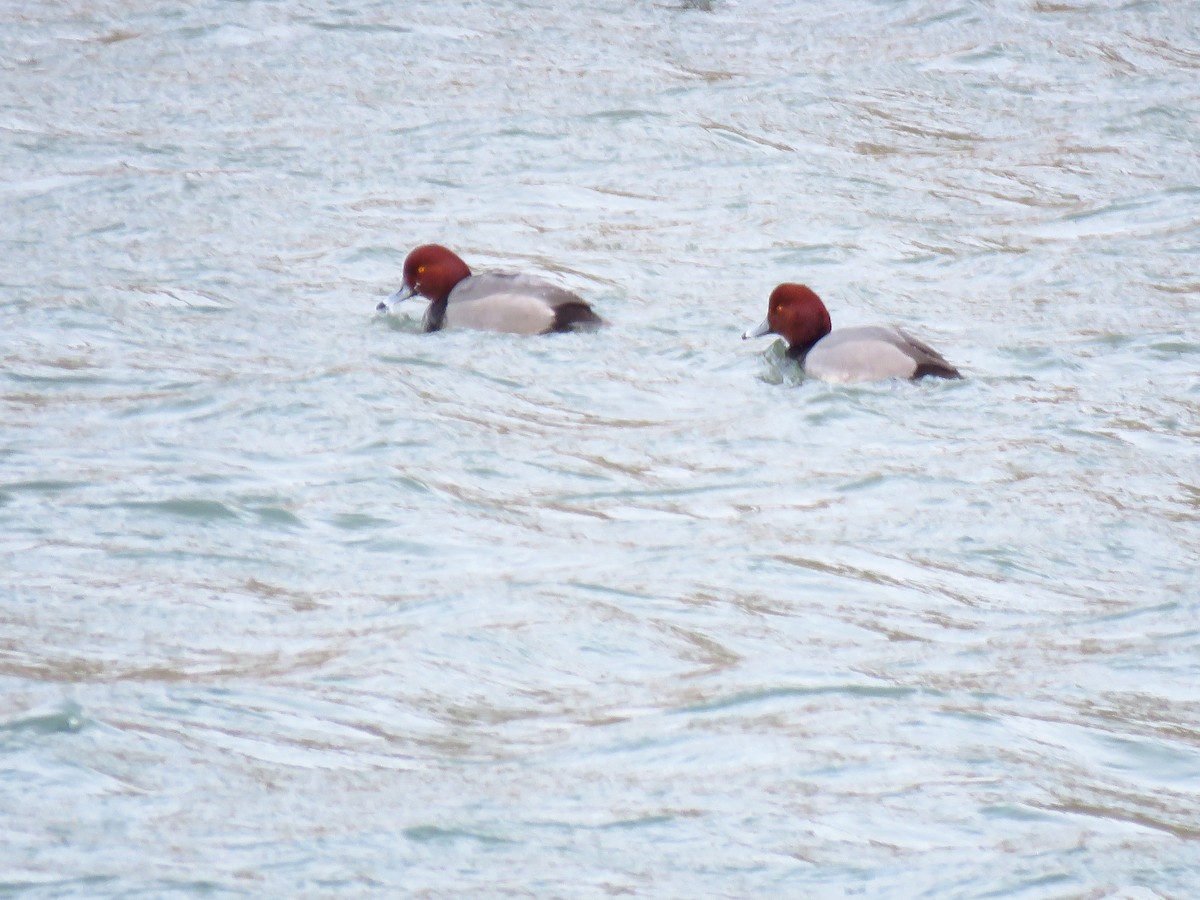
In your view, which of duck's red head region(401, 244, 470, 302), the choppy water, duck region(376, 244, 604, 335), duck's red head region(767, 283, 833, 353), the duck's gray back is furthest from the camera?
duck's red head region(401, 244, 470, 302)

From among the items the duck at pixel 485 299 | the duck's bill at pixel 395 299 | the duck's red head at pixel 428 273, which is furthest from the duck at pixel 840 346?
the duck's bill at pixel 395 299

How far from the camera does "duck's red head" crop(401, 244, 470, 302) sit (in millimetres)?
9336

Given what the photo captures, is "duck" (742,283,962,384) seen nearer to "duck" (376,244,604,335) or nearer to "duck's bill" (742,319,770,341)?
"duck's bill" (742,319,770,341)

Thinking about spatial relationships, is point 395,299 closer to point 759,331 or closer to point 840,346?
point 759,331

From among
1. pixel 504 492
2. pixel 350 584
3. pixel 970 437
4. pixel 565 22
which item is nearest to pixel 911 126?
pixel 565 22

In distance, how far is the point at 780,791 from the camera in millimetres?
4488

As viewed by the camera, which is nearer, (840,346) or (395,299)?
(840,346)

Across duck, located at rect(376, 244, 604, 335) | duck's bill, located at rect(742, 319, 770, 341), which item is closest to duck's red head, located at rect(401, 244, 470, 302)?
duck, located at rect(376, 244, 604, 335)

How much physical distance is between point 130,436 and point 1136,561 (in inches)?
151

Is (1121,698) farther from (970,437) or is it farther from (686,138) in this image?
(686,138)

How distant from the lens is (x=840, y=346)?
8367 millimetres

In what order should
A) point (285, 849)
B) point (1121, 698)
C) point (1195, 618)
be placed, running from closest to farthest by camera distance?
point (285, 849) → point (1121, 698) → point (1195, 618)

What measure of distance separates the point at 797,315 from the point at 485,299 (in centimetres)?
155

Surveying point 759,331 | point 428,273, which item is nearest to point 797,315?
point 759,331
